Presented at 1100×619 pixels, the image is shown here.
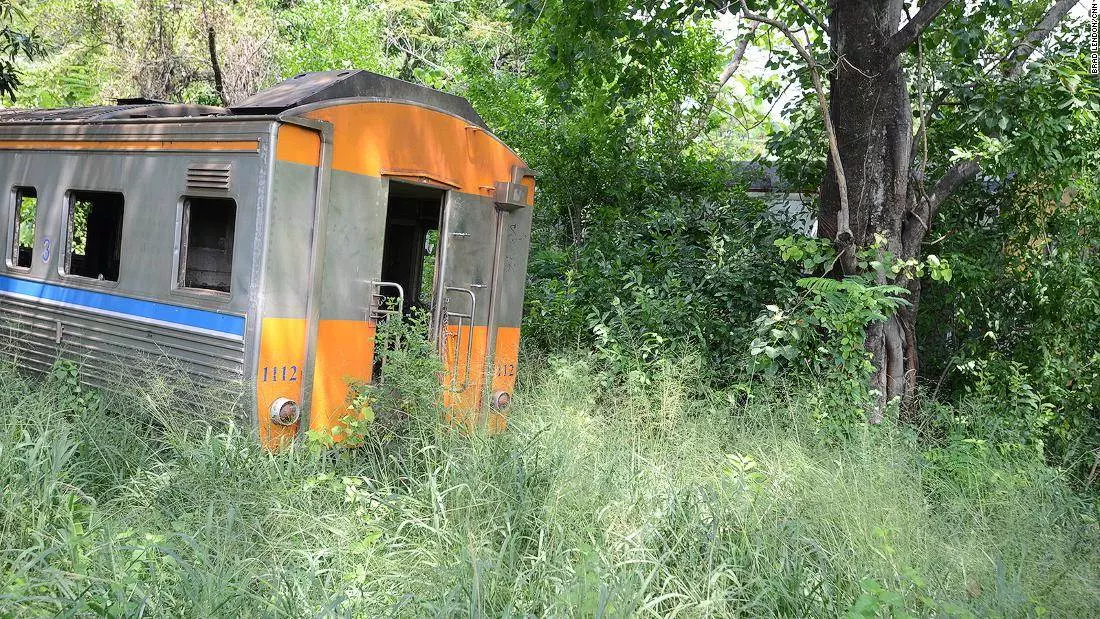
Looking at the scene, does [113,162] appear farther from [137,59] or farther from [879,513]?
[137,59]

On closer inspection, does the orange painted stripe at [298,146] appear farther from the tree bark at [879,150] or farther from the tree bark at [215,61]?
the tree bark at [215,61]

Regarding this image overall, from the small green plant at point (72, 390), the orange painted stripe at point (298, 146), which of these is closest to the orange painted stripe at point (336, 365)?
the orange painted stripe at point (298, 146)

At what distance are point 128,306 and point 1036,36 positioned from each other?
7.65m

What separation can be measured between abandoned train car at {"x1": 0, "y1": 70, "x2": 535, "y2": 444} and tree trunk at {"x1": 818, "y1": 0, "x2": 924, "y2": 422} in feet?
9.08

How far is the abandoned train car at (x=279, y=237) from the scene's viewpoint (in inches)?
227

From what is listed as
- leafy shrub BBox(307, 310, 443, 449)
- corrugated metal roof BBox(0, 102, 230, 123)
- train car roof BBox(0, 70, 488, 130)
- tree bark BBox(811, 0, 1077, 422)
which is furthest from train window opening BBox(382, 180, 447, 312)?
tree bark BBox(811, 0, 1077, 422)

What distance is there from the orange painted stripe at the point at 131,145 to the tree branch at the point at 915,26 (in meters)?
5.10

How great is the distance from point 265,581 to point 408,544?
0.75m

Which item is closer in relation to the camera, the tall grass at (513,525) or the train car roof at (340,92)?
the tall grass at (513,525)

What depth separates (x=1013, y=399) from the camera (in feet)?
26.6

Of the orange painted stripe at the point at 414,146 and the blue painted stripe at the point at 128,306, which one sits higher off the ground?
the orange painted stripe at the point at 414,146

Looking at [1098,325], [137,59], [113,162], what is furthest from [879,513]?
[137,59]

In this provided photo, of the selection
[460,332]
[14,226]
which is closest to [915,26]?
[460,332]

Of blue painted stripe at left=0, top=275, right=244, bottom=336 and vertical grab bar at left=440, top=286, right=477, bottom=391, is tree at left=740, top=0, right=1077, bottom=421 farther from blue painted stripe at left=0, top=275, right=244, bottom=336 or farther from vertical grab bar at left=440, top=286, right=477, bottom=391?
blue painted stripe at left=0, top=275, right=244, bottom=336
